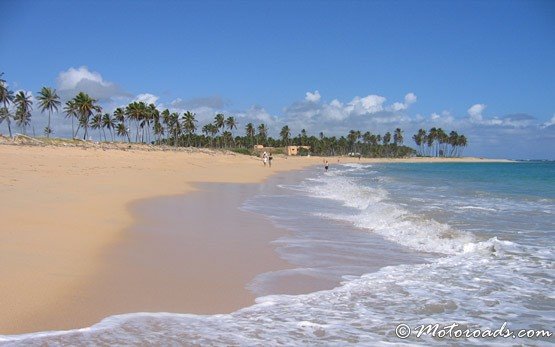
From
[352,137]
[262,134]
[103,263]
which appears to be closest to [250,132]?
[262,134]

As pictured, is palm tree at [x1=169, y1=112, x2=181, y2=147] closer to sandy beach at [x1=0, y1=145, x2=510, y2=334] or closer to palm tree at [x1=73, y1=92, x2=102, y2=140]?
palm tree at [x1=73, y1=92, x2=102, y2=140]

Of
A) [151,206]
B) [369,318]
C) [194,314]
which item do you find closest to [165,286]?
[194,314]

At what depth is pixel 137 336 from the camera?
3930 mm

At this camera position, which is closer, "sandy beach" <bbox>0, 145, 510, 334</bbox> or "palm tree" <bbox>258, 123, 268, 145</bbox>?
"sandy beach" <bbox>0, 145, 510, 334</bbox>

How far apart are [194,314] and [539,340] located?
3.39 metres

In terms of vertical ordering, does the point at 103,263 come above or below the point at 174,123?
below

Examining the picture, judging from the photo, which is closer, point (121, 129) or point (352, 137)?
→ point (121, 129)

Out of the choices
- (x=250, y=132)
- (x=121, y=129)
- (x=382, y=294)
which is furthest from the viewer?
(x=250, y=132)

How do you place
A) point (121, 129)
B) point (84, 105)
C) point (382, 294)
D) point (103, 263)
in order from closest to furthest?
point (382, 294), point (103, 263), point (84, 105), point (121, 129)

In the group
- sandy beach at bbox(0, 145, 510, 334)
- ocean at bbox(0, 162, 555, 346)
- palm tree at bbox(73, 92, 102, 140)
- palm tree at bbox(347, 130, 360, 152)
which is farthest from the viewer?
palm tree at bbox(347, 130, 360, 152)

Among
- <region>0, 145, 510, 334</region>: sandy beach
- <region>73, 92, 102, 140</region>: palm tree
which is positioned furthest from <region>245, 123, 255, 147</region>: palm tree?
<region>0, 145, 510, 334</region>: sandy beach

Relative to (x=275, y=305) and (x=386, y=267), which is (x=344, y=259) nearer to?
(x=386, y=267)

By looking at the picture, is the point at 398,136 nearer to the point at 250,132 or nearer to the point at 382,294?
the point at 250,132

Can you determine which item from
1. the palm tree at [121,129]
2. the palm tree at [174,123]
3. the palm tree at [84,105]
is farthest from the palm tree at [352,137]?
the palm tree at [84,105]
